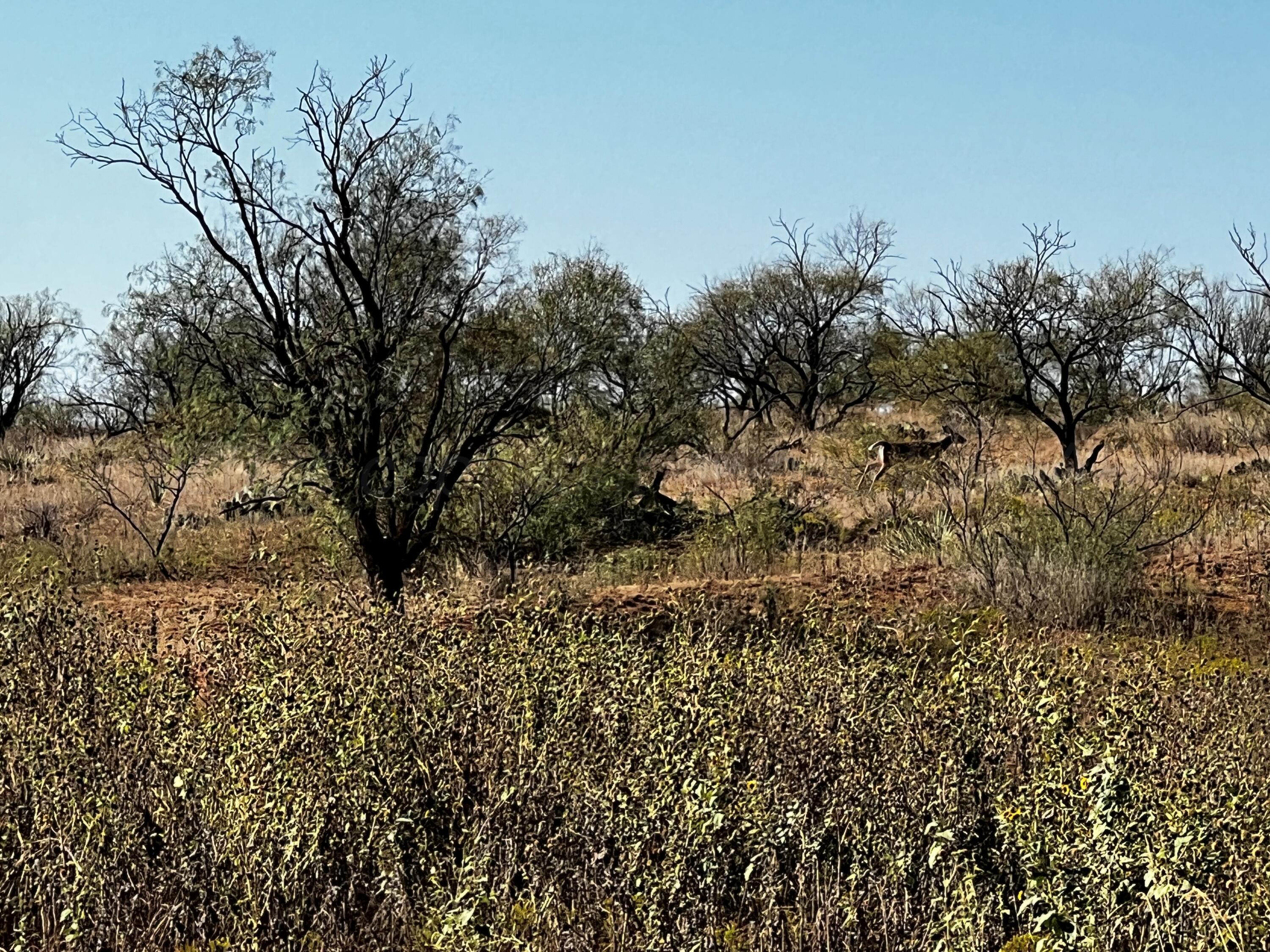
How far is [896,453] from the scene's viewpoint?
20031 mm

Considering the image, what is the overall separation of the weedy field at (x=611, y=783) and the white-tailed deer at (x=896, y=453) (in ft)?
35.3

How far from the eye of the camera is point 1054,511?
Result: 1071 cm

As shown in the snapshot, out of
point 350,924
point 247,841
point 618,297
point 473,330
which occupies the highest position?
point 618,297

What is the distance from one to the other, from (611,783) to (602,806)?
0.09 meters

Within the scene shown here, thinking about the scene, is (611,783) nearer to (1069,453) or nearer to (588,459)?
(588,459)

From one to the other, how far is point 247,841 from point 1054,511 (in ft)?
27.3

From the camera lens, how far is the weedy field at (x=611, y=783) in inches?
140

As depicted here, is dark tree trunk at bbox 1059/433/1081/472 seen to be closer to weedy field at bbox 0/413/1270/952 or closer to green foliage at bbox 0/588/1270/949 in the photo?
weedy field at bbox 0/413/1270/952

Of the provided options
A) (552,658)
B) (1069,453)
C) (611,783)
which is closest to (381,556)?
(552,658)

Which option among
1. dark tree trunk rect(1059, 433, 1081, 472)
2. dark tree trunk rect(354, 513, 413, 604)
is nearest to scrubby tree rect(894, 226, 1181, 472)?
dark tree trunk rect(1059, 433, 1081, 472)

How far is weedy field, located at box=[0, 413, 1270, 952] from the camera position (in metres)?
3.57

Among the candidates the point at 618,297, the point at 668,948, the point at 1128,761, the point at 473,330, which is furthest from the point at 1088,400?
the point at 668,948

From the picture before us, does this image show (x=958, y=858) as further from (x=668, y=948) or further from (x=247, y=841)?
(x=247, y=841)

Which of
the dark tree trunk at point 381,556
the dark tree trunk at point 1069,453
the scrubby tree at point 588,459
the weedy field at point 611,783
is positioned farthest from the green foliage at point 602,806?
the dark tree trunk at point 1069,453
